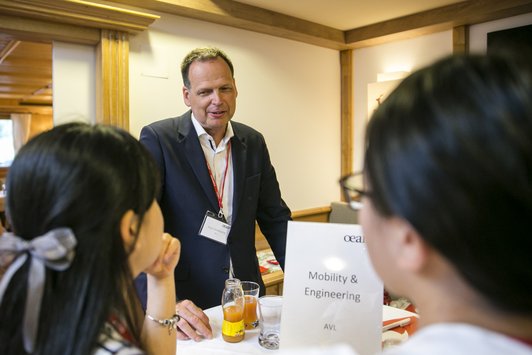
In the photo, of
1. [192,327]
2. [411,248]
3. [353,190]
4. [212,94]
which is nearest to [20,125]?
[212,94]

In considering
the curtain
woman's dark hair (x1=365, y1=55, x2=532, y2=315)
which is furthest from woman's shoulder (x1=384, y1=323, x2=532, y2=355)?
the curtain

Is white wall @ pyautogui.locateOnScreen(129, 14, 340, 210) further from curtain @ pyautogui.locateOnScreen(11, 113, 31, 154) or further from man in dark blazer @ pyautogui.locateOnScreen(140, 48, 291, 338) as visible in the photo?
curtain @ pyautogui.locateOnScreen(11, 113, 31, 154)

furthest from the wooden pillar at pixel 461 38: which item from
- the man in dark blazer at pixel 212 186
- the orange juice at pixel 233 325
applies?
the orange juice at pixel 233 325

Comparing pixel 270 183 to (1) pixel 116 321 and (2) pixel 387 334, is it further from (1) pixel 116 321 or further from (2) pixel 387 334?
(1) pixel 116 321

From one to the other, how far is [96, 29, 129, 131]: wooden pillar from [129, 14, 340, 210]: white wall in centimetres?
14

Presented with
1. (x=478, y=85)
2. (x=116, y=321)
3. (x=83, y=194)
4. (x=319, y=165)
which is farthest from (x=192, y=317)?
(x=319, y=165)

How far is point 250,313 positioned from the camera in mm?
1365

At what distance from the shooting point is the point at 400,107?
52cm

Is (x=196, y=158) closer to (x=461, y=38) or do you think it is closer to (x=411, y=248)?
(x=411, y=248)

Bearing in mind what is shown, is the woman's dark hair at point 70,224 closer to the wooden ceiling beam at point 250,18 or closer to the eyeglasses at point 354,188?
the eyeglasses at point 354,188

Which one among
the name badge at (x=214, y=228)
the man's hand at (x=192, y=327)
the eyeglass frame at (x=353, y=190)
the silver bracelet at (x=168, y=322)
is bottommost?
the man's hand at (x=192, y=327)

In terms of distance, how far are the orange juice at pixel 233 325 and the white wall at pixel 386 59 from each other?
8.76 feet

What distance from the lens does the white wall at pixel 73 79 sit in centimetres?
268

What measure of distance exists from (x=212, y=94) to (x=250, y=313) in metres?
1.11
